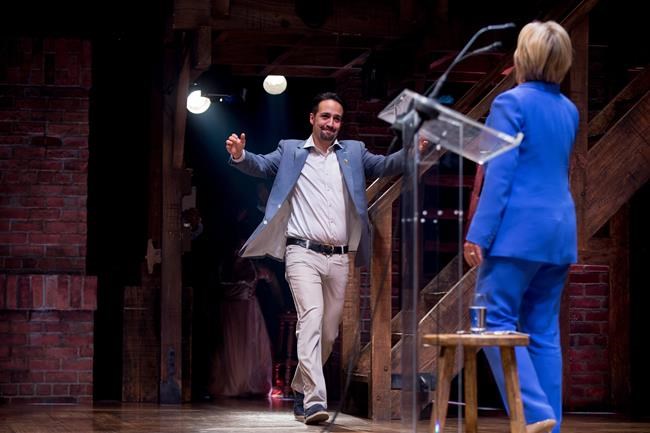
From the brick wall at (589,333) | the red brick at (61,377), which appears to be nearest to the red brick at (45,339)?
the red brick at (61,377)

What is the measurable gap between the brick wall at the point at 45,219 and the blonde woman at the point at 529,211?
4.72m

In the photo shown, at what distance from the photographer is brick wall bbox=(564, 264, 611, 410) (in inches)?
358

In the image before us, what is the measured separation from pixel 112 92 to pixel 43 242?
2.07 m

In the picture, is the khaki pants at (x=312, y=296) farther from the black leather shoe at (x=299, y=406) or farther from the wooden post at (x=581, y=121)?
the wooden post at (x=581, y=121)

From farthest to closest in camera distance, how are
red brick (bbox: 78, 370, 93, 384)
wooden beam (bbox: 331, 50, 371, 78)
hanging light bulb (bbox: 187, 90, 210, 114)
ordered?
hanging light bulb (bbox: 187, 90, 210, 114), wooden beam (bbox: 331, 50, 371, 78), red brick (bbox: 78, 370, 93, 384)

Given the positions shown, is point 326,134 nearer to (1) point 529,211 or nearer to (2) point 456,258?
(2) point 456,258

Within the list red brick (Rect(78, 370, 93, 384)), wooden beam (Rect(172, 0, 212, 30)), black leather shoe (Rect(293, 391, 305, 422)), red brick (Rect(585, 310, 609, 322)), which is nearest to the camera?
black leather shoe (Rect(293, 391, 305, 422))

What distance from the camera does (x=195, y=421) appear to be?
7.25 m

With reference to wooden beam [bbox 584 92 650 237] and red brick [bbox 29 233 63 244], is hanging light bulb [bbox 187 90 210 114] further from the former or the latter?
wooden beam [bbox 584 92 650 237]

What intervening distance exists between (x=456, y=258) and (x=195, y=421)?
1808mm

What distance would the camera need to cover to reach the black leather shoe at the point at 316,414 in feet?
22.4

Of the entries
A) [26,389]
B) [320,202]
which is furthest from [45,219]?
[320,202]

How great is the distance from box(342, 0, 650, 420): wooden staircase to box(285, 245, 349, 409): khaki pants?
0.30m

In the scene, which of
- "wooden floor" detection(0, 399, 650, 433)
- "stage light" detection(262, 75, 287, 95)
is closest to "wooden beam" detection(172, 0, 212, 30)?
"wooden floor" detection(0, 399, 650, 433)
